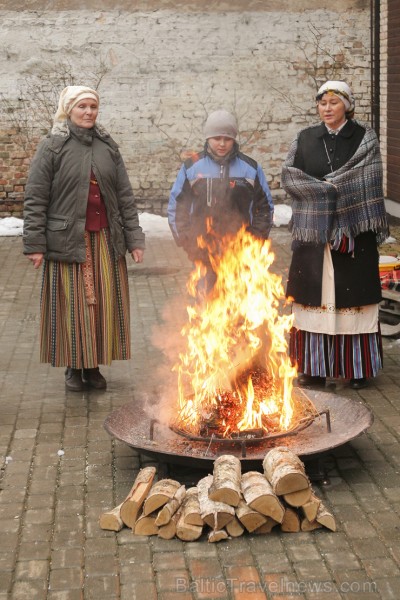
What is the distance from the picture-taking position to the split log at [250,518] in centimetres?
464

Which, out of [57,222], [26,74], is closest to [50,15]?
[26,74]

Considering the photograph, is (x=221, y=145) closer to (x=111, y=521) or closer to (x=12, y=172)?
(x=111, y=521)

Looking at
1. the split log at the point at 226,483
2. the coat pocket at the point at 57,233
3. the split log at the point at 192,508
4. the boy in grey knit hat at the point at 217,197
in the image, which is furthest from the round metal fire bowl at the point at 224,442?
the boy in grey knit hat at the point at 217,197

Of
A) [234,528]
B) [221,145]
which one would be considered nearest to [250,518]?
[234,528]

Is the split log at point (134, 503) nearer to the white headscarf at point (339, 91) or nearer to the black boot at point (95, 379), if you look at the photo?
the black boot at point (95, 379)

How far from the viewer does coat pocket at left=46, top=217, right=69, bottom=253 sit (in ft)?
22.5

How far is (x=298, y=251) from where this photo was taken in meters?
7.12

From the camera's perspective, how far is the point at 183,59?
50.8 feet

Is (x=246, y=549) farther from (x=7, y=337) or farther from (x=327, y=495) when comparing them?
(x=7, y=337)

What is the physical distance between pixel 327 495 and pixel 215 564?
100 cm

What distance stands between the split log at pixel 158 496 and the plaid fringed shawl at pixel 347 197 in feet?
8.76

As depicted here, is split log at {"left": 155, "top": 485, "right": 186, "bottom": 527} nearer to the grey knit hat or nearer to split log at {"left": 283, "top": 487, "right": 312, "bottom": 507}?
split log at {"left": 283, "top": 487, "right": 312, "bottom": 507}

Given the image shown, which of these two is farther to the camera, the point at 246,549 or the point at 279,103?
the point at 279,103

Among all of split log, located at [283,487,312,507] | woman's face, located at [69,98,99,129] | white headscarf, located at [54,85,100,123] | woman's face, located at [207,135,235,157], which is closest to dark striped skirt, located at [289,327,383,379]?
woman's face, located at [207,135,235,157]
